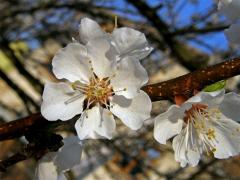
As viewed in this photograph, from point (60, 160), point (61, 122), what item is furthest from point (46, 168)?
point (61, 122)

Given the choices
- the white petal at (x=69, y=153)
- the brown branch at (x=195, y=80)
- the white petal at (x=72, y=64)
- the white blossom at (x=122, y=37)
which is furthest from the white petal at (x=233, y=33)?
the white petal at (x=69, y=153)

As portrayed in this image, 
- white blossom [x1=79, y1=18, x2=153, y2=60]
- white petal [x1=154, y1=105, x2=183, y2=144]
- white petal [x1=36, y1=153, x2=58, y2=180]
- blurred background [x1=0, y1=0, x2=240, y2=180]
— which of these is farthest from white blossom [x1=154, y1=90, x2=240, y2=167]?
blurred background [x1=0, y1=0, x2=240, y2=180]

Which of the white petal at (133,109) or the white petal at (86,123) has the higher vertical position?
the white petal at (133,109)

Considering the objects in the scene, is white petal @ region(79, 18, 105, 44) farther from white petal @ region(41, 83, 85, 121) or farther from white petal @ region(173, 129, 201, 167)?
white petal @ region(173, 129, 201, 167)

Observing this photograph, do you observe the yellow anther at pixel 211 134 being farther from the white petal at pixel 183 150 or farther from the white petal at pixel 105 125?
the white petal at pixel 105 125

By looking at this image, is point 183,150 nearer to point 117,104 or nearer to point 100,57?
point 117,104

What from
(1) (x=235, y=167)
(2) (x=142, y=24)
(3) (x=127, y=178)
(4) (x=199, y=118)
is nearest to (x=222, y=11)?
(4) (x=199, y=118)
